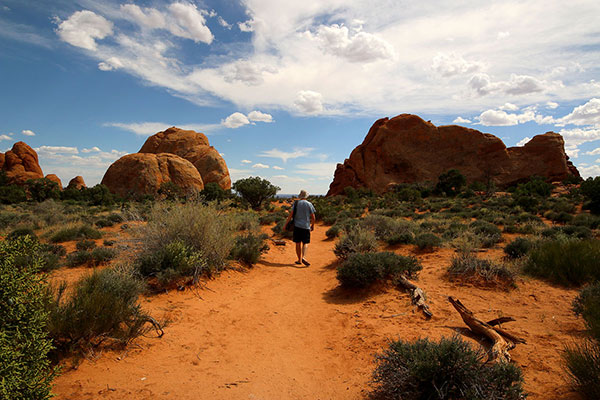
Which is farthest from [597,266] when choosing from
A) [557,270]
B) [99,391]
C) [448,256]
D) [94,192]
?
[94,192]

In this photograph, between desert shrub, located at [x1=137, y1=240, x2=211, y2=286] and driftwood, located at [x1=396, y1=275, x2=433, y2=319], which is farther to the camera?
desert shrub, located at [x1=137, y1=240, x2=211, y2=286]

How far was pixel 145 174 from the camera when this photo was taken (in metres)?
29.8

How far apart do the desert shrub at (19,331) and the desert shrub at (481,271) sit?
21.4 ft

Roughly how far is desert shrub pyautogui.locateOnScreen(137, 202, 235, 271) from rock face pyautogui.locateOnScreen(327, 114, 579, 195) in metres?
39.3

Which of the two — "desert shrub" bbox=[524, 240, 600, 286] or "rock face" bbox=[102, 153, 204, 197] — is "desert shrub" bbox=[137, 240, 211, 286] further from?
"rock face" bbox=[102, 153, 204, 197]

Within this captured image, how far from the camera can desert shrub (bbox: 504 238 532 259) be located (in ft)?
24.6

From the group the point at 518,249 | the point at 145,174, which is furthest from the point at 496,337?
the point at 145,174

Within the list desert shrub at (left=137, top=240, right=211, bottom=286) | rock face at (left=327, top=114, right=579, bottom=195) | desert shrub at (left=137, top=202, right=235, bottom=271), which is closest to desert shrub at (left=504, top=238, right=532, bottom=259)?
desert shrub at (left=137, top=202, right=235, bottom=271)

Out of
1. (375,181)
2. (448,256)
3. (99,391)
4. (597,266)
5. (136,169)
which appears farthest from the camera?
(375,181)

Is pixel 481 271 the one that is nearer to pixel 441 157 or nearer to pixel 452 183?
pixel 452 183

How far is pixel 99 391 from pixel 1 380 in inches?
46.3

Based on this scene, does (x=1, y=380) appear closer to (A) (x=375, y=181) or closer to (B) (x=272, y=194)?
(B) (x=272, y=194)

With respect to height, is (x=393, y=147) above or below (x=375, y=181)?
above

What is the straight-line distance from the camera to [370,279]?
6.01 m
